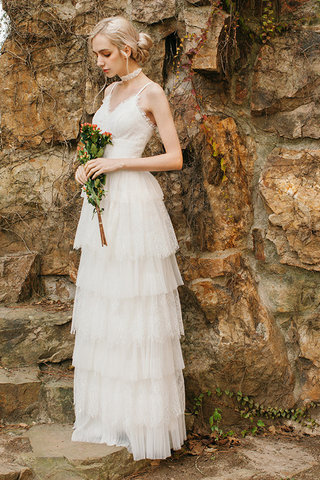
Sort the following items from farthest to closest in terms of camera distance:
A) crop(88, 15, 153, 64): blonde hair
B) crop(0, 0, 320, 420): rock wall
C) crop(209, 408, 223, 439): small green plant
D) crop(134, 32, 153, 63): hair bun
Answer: crop(209, 408, 223, 439): small green plant < crop(0, 0, 320, 420): rock wall < crop(134, 32, 153, 63): hair bun < crop(88, 15, 153, 64): blonde hair

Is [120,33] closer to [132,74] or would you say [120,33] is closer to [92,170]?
[132,74]

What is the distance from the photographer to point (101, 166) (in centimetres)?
303

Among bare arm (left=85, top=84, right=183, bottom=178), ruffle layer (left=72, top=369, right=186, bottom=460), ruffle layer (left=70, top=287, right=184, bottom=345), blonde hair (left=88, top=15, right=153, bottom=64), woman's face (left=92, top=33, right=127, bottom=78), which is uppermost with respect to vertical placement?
blonde hair (left=88, top=15, right=153, bottom=64)

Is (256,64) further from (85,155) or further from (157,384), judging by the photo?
(157,384)

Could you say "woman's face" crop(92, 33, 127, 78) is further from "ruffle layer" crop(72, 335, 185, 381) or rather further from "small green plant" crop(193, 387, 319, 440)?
"small green plant" crop(193, 387, 319, 440)

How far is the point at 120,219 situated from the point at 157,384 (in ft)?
3.28

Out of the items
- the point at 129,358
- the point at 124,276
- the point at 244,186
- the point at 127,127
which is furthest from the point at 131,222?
the point at 244,186

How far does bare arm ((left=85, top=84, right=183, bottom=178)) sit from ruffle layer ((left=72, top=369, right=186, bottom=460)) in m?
1.25

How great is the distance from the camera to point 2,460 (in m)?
2.97

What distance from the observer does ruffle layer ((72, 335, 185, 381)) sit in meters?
3.08

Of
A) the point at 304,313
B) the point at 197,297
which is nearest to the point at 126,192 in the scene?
the point at 197,297

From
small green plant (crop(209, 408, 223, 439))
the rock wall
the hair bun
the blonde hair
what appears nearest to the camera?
the blonde hair

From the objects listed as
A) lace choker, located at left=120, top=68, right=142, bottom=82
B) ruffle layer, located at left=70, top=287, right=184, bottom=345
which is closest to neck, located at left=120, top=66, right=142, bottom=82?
lace choker, located at left=120, top=68, right=142, bottom=82

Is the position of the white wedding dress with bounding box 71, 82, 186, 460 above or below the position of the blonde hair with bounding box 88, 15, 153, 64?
below
